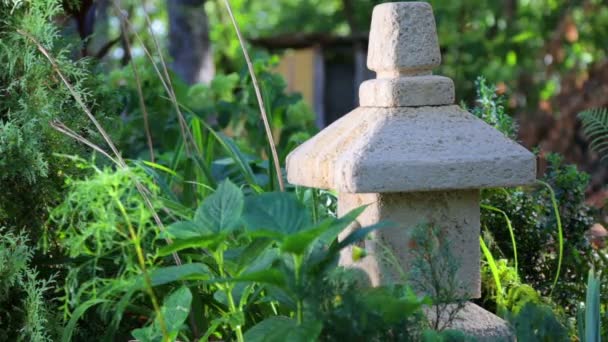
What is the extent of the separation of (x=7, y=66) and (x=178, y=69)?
3.87 m

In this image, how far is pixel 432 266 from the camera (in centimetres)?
165

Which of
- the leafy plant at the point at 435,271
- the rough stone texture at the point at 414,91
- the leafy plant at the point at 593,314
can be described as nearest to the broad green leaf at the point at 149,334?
the leafy plant at the point at 435,271

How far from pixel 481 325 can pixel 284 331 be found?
1.81ft

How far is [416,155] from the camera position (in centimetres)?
181

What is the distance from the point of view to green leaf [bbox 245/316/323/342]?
146 centimetres

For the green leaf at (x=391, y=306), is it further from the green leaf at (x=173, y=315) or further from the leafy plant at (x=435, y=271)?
the green leaf at (x=173, y=315)

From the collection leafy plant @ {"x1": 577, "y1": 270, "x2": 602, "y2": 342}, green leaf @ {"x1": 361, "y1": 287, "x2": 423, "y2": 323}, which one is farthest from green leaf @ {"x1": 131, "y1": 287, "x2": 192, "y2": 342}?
leafy plant @ {"x1": 577, "y1": 270, "x2": 602, "y2": 342}

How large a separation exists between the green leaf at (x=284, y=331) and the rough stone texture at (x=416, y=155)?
309 millimetres

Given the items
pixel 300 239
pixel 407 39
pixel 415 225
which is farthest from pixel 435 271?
pixel 407 39

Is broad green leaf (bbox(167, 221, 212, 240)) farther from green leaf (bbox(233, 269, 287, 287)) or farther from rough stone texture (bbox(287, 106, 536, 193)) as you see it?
rough stone texture (bbox(287, 106, 536, 193))

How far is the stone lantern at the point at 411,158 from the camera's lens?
1.80 meters

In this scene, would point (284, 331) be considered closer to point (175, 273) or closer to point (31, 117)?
point (175, 273)

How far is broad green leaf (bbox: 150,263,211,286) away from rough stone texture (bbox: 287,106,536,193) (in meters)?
0.32

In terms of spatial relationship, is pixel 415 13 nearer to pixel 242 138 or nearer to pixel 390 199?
pixel 390 199
